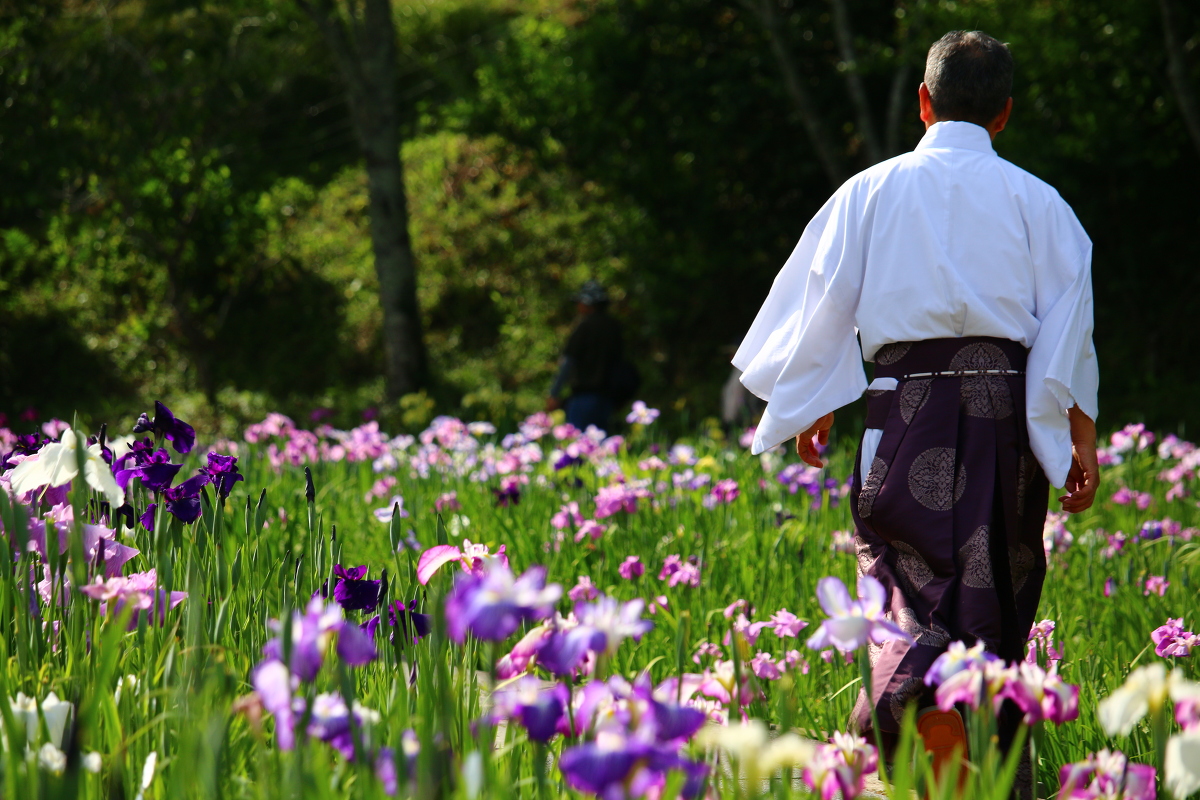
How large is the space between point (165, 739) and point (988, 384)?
152 cm

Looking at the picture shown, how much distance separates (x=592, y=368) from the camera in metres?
6.95

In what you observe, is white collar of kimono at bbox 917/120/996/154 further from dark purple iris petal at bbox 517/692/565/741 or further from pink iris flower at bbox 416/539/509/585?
dark purple iris petal at bbox 517/692/565/741

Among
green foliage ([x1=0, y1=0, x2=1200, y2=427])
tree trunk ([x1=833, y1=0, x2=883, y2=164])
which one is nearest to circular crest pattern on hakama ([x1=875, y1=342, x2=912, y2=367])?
green foliage ([x1=0, y1=0, x2=1200, y2=427])

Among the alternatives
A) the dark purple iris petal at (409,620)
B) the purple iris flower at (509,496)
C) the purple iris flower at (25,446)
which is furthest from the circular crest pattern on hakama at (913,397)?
the purple iris flower at (509,496)

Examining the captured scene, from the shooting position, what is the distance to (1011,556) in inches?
77.0

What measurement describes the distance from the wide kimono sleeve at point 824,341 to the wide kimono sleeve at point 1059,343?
324mm

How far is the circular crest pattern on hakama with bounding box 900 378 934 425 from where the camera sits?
1.98m

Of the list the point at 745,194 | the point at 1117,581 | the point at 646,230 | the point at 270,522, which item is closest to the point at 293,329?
the point at 646,230

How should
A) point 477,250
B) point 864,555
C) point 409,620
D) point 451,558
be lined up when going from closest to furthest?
1. point 451,558
2. point 409,620
3. point 864,555
4. point 477,250

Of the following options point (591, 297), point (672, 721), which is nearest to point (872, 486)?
point (672, 721)

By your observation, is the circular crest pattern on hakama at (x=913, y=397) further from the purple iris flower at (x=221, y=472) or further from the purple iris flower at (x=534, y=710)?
the purple iris flower at (x=221, y=472)

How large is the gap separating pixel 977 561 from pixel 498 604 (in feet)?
4.05

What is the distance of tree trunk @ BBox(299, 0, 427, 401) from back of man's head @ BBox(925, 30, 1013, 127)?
345 inches

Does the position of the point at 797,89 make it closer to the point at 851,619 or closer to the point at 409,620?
the point at 409,620
